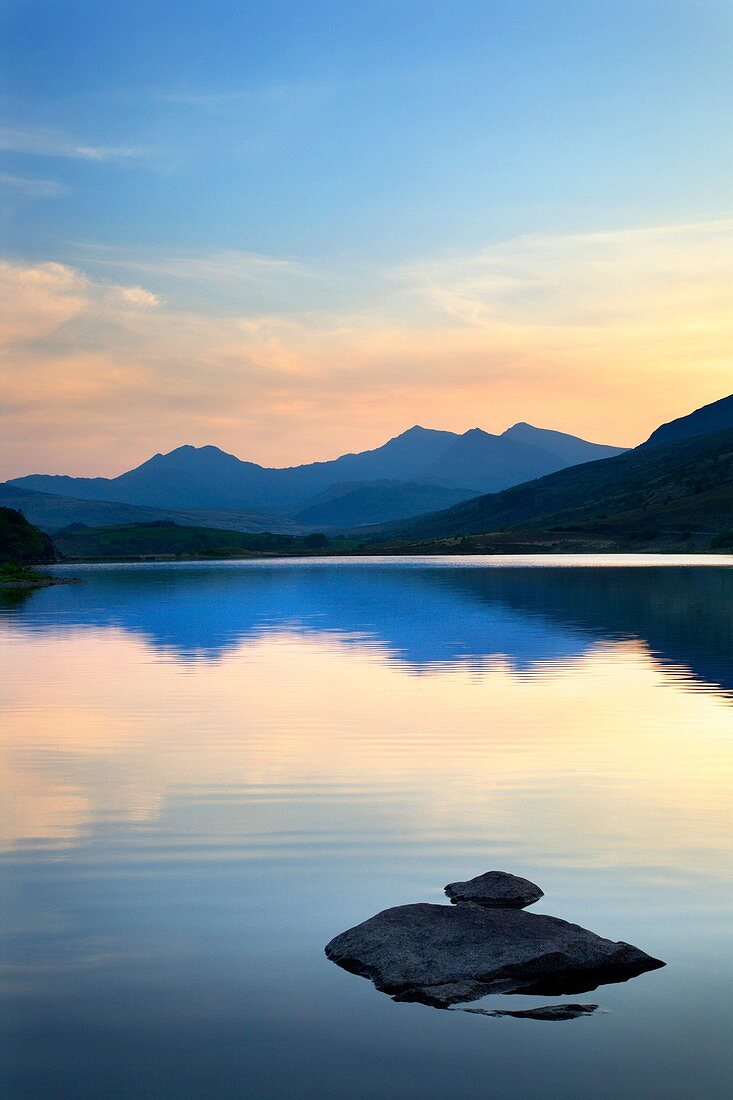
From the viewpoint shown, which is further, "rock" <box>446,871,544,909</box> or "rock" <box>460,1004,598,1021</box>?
"rock" <box>446,871,544,909</box>

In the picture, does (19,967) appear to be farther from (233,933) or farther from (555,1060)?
(555,1060)

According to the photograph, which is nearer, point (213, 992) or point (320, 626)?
point (213, 992)

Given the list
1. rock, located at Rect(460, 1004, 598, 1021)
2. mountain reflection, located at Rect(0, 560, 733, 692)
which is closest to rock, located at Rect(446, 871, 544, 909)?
rock, located at Rect(460, 1004, 598, 1021)

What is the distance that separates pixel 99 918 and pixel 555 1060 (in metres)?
6.86

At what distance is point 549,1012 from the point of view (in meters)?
12.1

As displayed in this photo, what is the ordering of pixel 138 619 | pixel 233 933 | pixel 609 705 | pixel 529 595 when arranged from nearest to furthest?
1. pixel 233 933
2. pixel 609 705
3. pixel 138 619
4. pixel 529 595

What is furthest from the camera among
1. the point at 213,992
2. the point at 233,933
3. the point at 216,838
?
the point at 216,838

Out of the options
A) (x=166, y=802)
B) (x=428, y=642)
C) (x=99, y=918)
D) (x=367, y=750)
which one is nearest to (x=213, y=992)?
(x=99, y=918)

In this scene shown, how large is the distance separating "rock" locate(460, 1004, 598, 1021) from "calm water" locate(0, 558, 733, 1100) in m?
0.19

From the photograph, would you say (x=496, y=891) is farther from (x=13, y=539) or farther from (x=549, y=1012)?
(x=13, y=539)

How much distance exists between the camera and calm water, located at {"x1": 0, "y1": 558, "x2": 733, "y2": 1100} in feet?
36.6

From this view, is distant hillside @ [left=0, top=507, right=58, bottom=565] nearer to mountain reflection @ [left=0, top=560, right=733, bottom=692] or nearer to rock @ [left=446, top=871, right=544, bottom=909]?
mountain reflection @ [left=0, top=560, right=733, bottom=692]

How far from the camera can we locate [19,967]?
44.0ft

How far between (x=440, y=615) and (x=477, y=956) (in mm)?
65154
